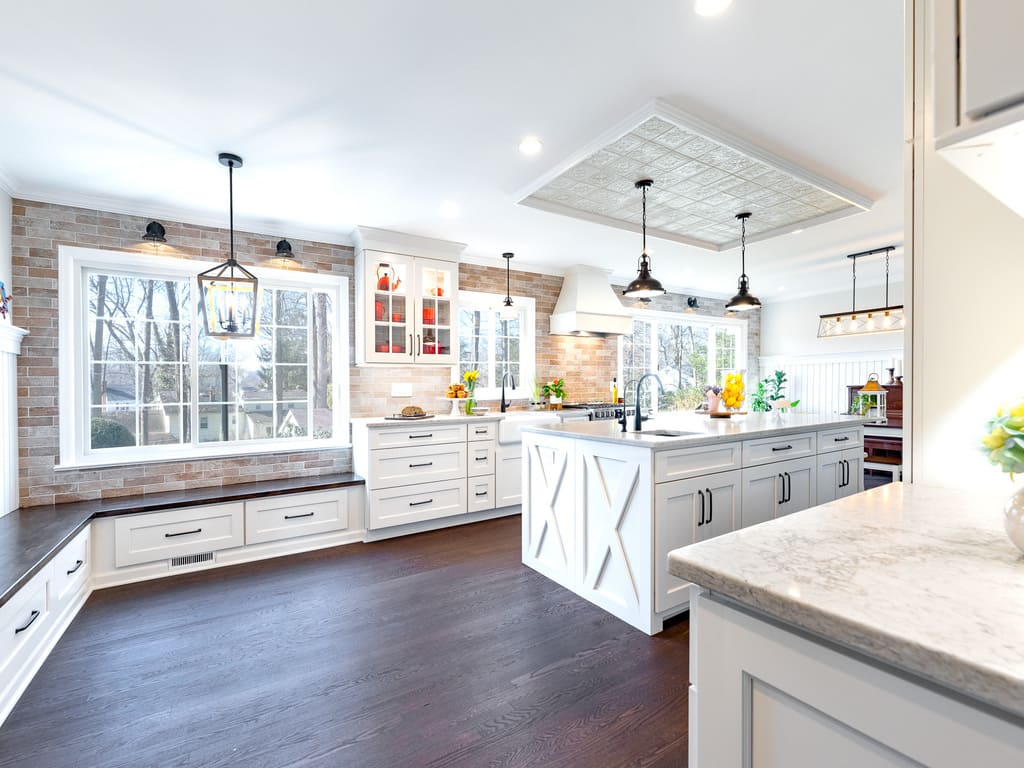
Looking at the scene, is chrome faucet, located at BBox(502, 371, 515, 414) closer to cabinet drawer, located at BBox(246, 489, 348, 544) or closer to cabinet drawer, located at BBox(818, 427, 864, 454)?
cabinet drawer, located at BBox(246, 489, 348, 544)

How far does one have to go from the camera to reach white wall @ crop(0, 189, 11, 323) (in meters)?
2.97

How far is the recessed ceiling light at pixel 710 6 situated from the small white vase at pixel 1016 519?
5.60 ft

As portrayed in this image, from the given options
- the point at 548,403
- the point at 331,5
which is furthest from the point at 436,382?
the point at 331,5

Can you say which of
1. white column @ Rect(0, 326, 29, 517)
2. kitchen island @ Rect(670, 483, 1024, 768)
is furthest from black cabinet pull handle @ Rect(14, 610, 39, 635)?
kitchen island @ Rect(670, 483, 1024, 768)

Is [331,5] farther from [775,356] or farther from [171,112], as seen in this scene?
[775,356]

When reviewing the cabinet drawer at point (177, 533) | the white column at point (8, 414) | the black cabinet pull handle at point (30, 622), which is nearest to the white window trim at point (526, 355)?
the cabinet drawer at point (177, 533)

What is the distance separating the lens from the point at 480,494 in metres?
4.38

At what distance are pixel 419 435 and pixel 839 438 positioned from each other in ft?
10.4

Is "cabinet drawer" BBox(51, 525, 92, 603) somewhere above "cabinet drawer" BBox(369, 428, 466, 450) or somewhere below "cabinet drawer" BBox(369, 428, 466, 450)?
below

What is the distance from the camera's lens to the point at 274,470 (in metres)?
3.90

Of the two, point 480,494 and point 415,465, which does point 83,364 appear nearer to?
point 415,465

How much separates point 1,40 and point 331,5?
4.27 ft

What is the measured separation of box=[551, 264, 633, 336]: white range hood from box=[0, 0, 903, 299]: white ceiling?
208 centimetres

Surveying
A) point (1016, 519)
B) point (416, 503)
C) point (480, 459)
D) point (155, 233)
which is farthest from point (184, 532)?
point (1016, 519)
